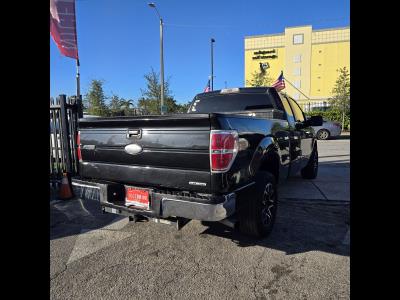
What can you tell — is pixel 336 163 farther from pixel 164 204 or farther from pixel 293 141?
pixel 164 204

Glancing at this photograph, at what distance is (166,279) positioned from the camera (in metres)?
2.75

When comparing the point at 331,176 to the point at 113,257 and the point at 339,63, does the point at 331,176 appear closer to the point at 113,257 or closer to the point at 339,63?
the point at 113,257

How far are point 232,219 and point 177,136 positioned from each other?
104 centimetres

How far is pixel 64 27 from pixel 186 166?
A: 8.36 metres

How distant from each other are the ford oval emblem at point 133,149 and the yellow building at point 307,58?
4769 cm

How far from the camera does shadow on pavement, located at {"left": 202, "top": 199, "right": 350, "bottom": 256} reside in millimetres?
3439

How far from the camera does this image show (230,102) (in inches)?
206

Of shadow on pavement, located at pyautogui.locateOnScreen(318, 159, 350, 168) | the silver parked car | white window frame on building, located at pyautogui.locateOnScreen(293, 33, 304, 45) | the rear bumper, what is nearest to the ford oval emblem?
Answer: the rear bumper

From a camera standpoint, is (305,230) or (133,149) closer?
(133,149)

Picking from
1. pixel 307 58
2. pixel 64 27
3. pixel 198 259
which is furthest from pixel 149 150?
pixel 307 58

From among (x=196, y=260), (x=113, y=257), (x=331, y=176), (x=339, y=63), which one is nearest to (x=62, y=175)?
(x=113, y=257)

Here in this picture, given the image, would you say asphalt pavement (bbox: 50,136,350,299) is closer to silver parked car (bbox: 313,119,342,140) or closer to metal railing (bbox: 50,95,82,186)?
metal railing (bbox: 50,95,82,186)

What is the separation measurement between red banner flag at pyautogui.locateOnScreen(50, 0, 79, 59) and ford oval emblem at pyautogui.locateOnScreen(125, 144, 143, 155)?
7.40 meters
